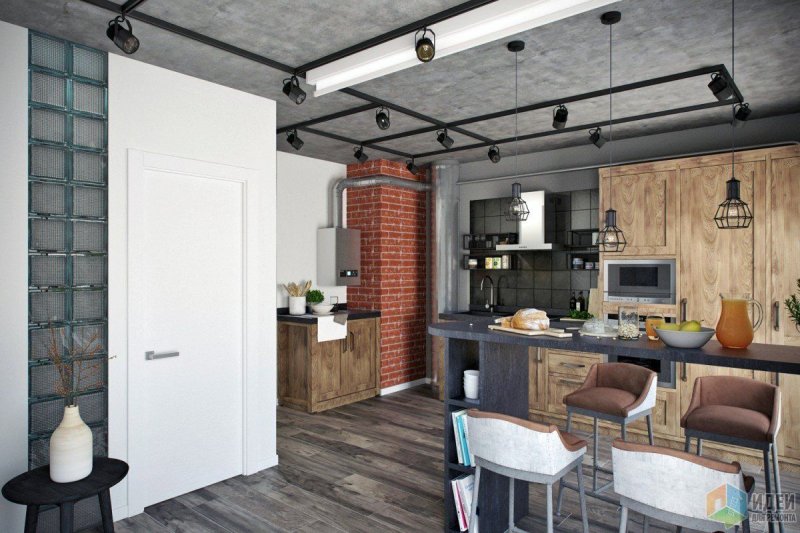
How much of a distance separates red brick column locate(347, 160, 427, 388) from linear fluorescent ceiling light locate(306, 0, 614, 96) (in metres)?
2.88

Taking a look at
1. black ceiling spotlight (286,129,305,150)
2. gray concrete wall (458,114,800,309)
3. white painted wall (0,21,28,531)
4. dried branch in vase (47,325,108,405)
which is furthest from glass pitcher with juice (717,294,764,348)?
black ceiling spotlight (286,129,305,150)

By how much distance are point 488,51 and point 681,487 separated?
102 inches

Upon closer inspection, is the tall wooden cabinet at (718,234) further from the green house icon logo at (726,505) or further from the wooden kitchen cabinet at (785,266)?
the green house icon logo at (726,505)

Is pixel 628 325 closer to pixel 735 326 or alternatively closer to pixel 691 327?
pixel 691 327

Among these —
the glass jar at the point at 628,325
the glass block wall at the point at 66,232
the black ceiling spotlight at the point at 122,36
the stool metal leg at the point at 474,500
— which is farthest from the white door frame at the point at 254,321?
the glass jar at the point at 628,325

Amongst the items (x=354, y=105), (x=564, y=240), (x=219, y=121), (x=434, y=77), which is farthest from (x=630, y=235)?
(x=219, y=121)

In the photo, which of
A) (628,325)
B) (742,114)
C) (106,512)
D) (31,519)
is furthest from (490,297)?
(31,519)

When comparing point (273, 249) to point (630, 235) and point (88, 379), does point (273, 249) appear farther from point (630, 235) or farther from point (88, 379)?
point (630, 235)

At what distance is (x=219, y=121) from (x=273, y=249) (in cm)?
102

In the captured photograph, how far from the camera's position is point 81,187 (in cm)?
312

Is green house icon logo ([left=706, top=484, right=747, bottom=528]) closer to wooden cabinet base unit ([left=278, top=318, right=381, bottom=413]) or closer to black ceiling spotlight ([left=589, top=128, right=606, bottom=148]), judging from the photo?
black ceiling spotlight ([left=589, top=128, right=606, bottom=148])

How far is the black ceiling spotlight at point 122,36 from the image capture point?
2.68 metres

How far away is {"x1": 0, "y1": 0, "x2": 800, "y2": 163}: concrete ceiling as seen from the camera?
8.98 feet

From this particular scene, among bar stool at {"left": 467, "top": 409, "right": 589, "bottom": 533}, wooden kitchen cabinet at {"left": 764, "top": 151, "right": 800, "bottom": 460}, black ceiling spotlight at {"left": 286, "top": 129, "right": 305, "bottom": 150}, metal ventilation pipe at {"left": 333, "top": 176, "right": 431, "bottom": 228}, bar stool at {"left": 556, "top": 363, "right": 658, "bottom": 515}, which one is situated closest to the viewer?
bar stool at {"left": 467, "top": 409, "right": 589, "bottom": 533}
